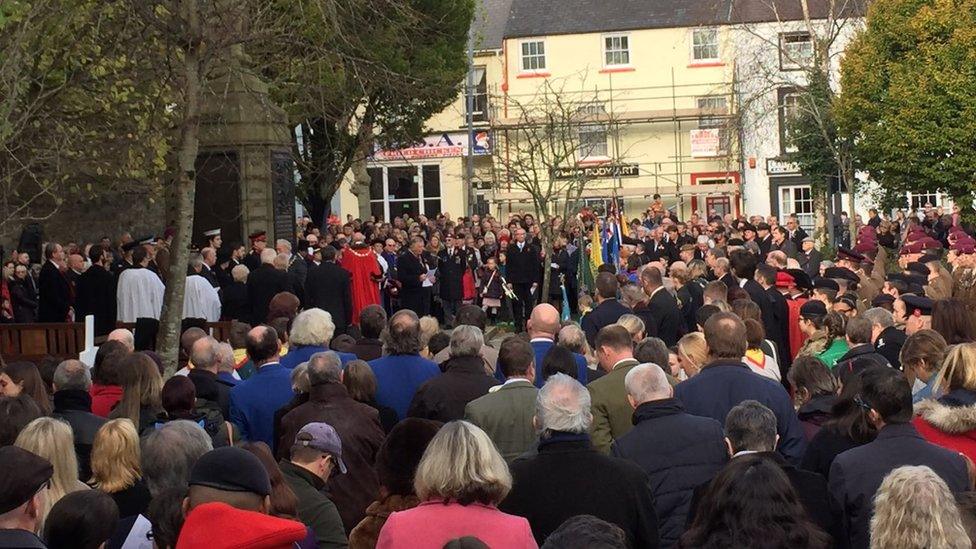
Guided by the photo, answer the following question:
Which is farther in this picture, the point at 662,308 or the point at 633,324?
the point at 662,308

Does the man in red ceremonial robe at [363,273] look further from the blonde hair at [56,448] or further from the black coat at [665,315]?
the blonde hair at [56,448]

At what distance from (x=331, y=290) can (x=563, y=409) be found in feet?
52.4

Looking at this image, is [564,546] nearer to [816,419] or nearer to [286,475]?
[286,475]

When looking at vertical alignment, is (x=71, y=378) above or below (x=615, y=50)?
below

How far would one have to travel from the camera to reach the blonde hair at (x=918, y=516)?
5.05 metres

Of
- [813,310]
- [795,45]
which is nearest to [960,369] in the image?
[813,310]

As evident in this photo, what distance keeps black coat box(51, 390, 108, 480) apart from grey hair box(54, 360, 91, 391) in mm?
26

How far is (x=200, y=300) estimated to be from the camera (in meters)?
19.5

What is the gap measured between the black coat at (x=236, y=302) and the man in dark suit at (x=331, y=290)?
168cm

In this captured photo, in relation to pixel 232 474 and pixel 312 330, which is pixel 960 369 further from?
pixel 312 330

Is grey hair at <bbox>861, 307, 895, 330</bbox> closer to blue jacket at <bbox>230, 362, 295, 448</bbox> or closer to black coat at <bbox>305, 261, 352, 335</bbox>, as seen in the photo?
blue jacket at <bbox>230, 362, 295, 448</bbox>

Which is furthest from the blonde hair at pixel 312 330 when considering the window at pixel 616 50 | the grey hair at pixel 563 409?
the window at pixel 616 50

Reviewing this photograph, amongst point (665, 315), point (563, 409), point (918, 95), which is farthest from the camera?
point (918, 95)

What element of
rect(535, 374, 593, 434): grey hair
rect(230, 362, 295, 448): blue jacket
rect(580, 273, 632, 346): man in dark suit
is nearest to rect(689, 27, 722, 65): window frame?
→ rect(580, 273, 632, 346): man in dark suit
